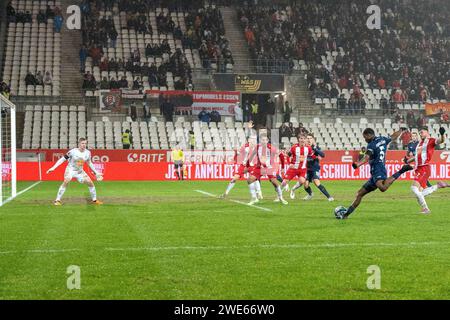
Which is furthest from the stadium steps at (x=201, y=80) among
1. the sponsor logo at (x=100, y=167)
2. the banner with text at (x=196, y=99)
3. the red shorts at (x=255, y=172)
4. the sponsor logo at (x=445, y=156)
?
the red shorts at (x=255, y=172)

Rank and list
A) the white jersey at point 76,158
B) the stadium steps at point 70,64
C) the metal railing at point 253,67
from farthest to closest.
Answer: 1. the metal railing at point 253,67
2. the stadium steps at point 70,64
3. the white jersey at point 76,158

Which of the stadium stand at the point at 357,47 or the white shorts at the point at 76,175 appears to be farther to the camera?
the stadium stand at the point at 357,47

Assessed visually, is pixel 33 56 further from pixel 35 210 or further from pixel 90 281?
pixel 90 281

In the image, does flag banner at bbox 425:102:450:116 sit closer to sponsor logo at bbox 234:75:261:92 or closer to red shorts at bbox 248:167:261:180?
sponsor logo at bbox 234:75:261:92

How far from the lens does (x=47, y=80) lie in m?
42.3

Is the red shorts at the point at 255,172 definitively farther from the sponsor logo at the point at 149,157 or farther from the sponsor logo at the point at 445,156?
the sponsor logo at the point at 445,156

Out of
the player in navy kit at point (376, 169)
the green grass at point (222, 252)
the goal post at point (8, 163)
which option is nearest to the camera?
the green grass at point (222, 252)

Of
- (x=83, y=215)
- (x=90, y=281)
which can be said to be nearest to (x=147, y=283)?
(x=90, y=281)

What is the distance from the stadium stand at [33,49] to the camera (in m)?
42.0

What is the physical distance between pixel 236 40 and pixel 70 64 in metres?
12.4

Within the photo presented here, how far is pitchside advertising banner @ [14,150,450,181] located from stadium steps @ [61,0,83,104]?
5867 millimetres

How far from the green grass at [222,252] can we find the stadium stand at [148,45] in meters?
25.0

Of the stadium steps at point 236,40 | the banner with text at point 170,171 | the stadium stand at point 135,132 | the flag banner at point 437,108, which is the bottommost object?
the banner with text at point 170,171

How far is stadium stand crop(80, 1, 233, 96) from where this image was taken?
145ft
